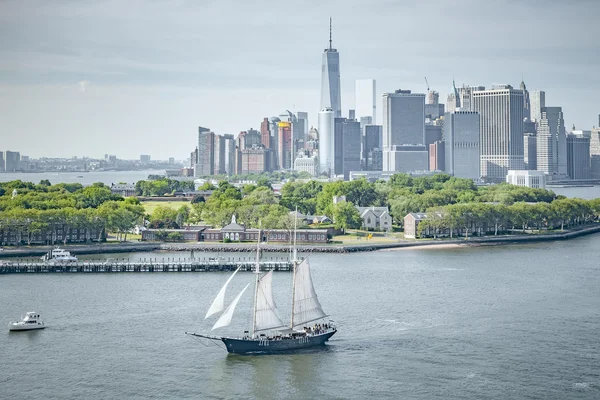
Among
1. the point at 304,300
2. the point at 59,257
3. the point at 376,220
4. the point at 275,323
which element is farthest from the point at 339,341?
the point at 376,220

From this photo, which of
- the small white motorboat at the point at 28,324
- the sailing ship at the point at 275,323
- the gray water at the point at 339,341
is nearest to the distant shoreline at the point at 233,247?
the gray water at the point at 339,341

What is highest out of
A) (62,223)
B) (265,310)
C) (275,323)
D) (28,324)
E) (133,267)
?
(62,223)

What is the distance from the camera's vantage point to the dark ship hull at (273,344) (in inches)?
2068

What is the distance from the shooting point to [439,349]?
52406mm

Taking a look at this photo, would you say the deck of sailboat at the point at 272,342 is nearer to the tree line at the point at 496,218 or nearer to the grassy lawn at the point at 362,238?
the grassy lawn at the point at 362,238

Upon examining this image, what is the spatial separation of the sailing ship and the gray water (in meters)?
0.93

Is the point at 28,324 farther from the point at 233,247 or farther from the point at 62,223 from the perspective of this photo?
the point at 62,223

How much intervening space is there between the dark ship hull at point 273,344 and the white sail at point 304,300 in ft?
6.31

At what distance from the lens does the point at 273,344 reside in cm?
5312

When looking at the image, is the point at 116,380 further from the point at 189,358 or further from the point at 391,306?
the point at 391,306

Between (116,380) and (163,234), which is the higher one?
(163,234)

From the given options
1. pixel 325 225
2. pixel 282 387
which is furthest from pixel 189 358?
pixel 325 225

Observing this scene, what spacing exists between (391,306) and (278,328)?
1177 cm

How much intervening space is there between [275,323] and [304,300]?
252cm
